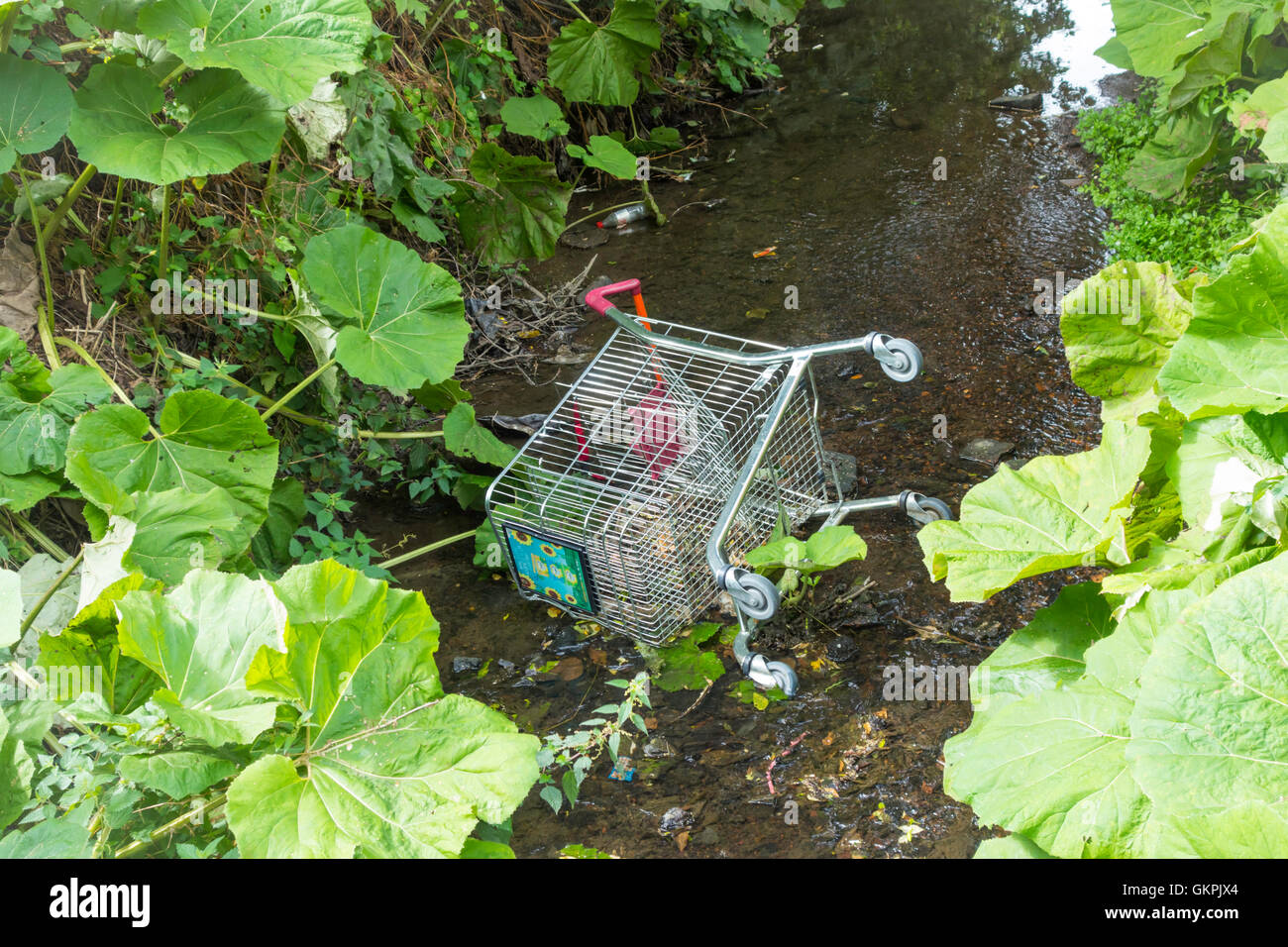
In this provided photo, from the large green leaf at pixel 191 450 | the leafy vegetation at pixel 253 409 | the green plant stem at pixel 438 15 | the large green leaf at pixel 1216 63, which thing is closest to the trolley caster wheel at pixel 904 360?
the leafy vegetation at pixel 253 409

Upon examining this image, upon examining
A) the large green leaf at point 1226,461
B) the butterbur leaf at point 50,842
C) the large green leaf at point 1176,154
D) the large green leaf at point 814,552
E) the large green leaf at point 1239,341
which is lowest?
the butterbur leaf at point 50,842

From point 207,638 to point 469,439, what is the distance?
1973mm

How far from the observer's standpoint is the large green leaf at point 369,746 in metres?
1.37

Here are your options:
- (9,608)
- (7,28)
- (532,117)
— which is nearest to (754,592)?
(9,608)

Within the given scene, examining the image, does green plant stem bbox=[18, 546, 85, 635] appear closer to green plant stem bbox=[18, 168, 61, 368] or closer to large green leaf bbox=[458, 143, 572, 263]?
green plant stem bbox=[18, 168, 61, 368]

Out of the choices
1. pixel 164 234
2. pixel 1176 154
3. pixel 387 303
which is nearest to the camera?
pixel 164 234

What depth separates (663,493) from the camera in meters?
3.24

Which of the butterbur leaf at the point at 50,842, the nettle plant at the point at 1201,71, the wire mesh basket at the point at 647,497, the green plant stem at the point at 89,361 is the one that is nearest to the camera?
the butterbur leaf at the point at 50,842

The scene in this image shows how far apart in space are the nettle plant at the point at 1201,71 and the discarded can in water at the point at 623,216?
2.64m

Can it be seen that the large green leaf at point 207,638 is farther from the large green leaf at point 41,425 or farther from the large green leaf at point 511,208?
the large green leaf at point 511,208

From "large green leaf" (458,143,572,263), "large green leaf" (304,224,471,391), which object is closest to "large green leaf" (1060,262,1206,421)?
"large green leaf" (304,224,471,391)

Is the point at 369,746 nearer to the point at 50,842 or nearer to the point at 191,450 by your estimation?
the point at 50,842

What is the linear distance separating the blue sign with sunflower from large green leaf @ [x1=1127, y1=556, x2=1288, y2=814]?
6.08 feet

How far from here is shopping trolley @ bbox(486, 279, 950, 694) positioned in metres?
2.96
